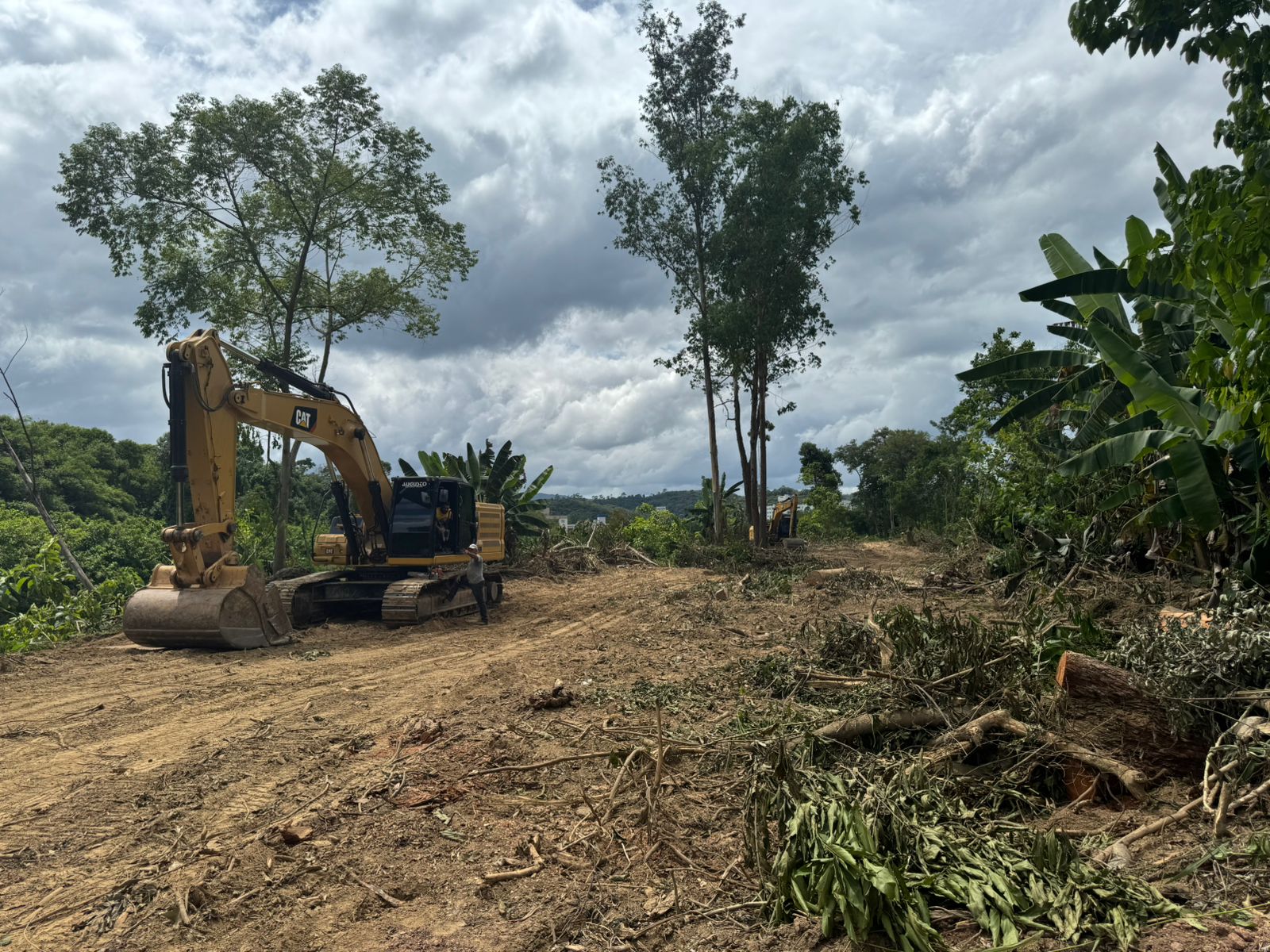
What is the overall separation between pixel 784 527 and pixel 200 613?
23414 mm

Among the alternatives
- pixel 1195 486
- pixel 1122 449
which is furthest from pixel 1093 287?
pixel 1195 486

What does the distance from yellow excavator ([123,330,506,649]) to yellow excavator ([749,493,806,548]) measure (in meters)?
13.4

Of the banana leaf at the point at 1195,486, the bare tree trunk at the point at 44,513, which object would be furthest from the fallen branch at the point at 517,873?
the bare tree trunk at the point at 44,513

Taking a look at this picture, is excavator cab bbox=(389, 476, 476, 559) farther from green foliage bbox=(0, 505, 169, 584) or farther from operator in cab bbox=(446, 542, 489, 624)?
green foliage bbox=(0, 505, 169, 584)

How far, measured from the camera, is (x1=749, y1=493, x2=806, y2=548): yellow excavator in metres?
26.3

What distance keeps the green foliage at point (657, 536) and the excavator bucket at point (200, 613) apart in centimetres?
1422

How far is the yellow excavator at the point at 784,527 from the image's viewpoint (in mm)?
26328

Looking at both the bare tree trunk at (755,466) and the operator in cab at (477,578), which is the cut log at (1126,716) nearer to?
the operator in cab at (477,578)

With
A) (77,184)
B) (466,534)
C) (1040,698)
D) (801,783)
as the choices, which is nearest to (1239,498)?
(1040,698)

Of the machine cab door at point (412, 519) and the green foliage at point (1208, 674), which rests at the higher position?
the machine cab door at point (412, 519)

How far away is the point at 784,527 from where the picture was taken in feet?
98.9

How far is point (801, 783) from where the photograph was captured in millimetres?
3770

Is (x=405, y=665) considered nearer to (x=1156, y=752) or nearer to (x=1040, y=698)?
(x=1040, y=698)

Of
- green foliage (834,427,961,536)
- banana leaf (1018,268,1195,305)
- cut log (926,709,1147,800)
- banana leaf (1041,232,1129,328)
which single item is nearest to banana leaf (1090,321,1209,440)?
banana leaf (1018,268,1195,305)
